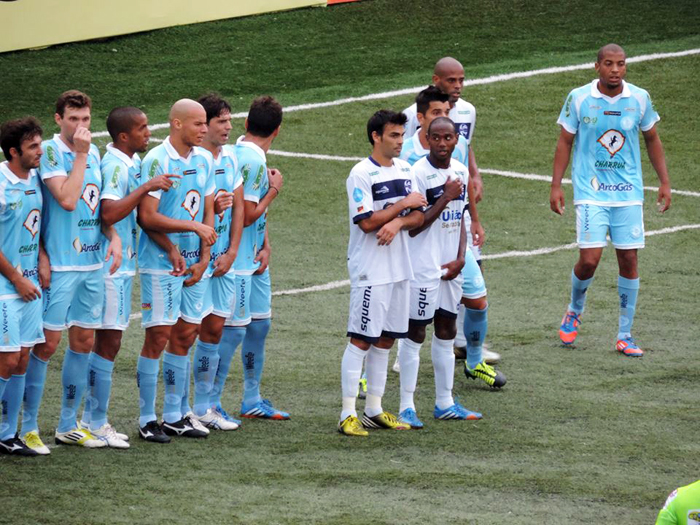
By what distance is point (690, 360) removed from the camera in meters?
10.4

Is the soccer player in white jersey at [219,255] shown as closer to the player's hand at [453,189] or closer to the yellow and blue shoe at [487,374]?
the player's hand at [453,189]

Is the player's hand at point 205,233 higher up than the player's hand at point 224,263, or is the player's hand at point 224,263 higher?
the player's hand at point 205,233

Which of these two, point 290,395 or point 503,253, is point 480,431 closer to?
point 290,395

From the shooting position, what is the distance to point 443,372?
8977 millimetres

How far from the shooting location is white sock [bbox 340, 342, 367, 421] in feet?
28.0

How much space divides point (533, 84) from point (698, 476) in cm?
1308

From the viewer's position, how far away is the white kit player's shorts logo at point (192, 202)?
8.24 metres

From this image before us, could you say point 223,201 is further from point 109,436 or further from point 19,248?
point 109,436

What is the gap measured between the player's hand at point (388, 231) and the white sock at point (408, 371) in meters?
0.83

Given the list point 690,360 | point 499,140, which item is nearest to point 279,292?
point 690,360

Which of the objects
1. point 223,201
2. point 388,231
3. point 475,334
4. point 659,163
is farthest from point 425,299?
point 659,163

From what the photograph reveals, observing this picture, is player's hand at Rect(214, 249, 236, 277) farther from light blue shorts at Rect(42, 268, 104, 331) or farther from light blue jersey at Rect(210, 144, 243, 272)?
light blue shorts at Rect(42, 268, 104, 331)

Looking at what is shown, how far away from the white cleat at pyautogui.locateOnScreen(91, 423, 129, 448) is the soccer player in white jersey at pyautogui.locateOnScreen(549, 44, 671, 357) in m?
4.20

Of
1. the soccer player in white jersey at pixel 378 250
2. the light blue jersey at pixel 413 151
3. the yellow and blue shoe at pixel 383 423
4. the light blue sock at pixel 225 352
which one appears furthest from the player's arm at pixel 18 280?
the light blue jersey at pixel 413 151
